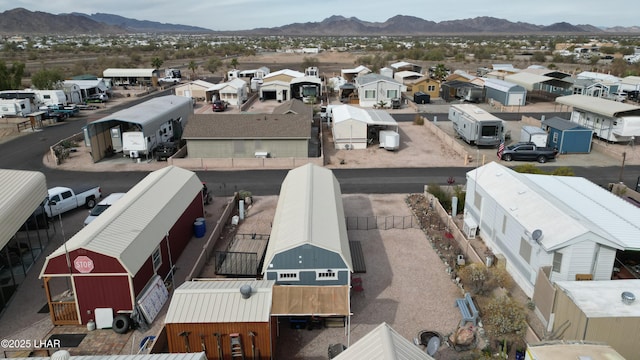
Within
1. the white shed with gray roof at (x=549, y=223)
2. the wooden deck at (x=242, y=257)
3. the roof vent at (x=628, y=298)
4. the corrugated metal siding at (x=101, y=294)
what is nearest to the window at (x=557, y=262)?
the white shed with gray roof at (x=549, y=223)

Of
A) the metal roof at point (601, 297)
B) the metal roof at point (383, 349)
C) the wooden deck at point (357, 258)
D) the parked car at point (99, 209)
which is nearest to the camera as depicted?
the metal roof at point (383, 349)

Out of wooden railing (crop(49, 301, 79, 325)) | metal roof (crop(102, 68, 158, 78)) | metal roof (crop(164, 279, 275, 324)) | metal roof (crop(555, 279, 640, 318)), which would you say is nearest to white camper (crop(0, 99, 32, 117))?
metal roof (crop(102, 68, 158, 78))

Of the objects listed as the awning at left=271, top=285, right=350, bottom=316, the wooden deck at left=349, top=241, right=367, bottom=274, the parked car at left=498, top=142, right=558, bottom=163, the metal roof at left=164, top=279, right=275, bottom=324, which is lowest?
the wooden deck at left=349, top=241, right=367, bottom=274

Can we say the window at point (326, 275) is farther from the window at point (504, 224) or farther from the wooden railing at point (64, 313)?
the wooden railing at point (64, 313)

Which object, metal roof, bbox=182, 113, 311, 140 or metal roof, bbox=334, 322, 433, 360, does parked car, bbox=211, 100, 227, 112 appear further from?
metal roof, bbox=334, 322, 433, 360

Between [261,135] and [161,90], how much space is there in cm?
4569

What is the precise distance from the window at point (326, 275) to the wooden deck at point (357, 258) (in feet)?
8.82

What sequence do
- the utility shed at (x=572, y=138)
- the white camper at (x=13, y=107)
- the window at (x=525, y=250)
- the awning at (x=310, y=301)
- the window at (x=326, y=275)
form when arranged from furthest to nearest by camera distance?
the white camper at (x=13, y=107) < the utility shed at (x=572, y=138) < the window at (x=525, y=250) < the window at (x=326, y=275) < the awning at (x=310, y=301)

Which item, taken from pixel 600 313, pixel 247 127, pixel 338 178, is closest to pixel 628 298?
pixel 600 313

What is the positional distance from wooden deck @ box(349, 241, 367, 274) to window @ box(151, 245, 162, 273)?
26.3 ft

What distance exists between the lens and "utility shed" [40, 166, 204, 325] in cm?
1538

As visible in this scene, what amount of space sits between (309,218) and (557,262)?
30.7 feet

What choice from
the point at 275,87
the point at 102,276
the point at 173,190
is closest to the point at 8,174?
the point at 173,190

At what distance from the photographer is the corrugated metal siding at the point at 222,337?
13570mm
